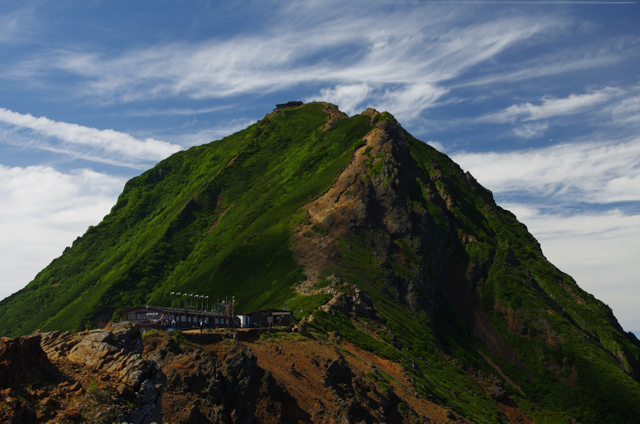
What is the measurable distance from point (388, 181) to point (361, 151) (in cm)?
2719

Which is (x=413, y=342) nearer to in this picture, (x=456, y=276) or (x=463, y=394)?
(x=463, y=394)

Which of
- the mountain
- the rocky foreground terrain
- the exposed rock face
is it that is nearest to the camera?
the exposed rock face

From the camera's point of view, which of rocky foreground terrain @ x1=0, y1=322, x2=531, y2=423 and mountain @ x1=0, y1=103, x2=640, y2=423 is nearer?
rocky foreground terrain @ x1=0, y1=322, x2=531, y2=423

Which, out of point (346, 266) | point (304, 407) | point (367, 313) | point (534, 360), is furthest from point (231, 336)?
point (534, 360)

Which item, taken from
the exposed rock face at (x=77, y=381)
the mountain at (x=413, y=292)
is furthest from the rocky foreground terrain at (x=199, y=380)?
the mountain at (x=413, y=292)

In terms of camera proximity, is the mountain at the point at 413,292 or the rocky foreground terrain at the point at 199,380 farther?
the mountain at the point at 413,292

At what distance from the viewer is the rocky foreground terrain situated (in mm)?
22281

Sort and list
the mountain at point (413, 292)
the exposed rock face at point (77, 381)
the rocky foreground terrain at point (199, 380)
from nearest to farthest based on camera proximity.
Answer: the exposed rock face at point (77, 381) < the rocky foreground terrain at point (199, 380) < the mountain at point (413, 292)

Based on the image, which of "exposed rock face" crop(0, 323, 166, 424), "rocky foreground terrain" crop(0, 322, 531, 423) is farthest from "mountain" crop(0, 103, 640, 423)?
"exposed rock face" crop(0, 323, 166, 424)

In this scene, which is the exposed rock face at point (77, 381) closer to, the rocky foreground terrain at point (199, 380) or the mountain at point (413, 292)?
the rocky foreground terrain at point (199, 380)

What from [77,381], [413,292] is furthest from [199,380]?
[413,292]

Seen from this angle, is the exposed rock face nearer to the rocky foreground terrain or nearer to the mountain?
the rocky foreground terrain

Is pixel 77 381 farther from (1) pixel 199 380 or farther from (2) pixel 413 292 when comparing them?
(2) pixel 413 292

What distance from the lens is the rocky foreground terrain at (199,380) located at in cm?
2228
